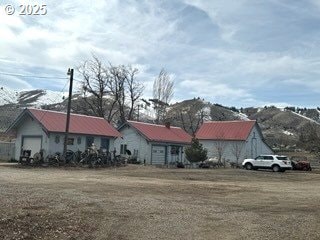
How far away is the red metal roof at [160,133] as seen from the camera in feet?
169

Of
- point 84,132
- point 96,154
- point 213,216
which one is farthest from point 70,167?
point 213,216

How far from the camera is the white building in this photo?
5966cm

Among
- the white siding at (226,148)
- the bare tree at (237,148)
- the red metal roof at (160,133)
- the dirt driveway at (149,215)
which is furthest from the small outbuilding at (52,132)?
the dirt driveway at (149,215)

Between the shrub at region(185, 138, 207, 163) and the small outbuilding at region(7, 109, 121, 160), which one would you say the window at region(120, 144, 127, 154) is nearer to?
the small outbuilding at region(7, 109, 121, 160)

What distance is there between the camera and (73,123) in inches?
1718

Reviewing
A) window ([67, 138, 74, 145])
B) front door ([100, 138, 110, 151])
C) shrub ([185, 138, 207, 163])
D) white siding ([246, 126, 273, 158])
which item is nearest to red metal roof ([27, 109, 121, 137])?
front door ([100, 138, 110, 151])

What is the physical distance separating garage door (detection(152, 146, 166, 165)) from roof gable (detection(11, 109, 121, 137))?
6111mm

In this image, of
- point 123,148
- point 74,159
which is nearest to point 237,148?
point 123,148

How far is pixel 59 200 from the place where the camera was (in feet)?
49.7

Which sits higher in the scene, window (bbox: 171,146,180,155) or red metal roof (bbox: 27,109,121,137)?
red metal roof (bbox: 27,109,121,137)

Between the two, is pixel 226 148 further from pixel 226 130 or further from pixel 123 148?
pixel 123 148

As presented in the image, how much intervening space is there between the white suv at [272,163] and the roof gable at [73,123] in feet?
45.0

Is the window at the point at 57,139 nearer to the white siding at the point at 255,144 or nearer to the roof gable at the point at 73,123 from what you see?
the roof gable at the point at 73,123

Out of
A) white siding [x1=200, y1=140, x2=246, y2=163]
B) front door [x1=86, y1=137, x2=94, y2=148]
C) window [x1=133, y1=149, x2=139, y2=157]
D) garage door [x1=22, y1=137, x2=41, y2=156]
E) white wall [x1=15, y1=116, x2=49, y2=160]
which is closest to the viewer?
white wall [x1=15, y1=116, x2=49, y2=160]
